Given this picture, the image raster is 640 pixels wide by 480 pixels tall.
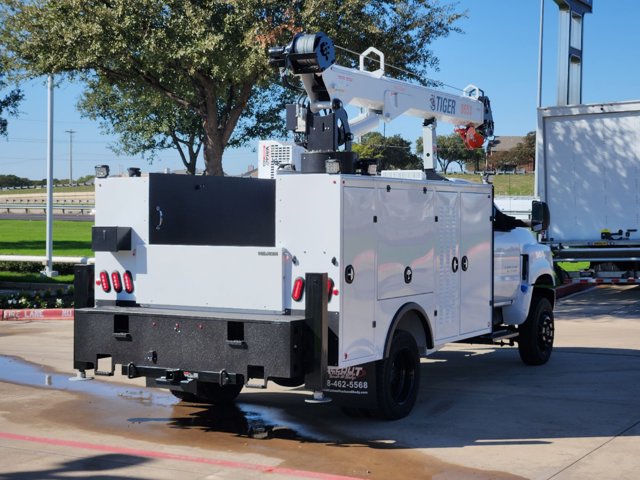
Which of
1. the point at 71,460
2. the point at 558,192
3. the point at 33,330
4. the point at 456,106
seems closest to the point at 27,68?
the point at 33,330

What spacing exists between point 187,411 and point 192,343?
1.69m

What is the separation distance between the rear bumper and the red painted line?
65 centimetres

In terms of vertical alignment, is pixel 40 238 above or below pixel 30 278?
above

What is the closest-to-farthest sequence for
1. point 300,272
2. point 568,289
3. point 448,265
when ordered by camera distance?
1. point 300,272
2. point 448,265
3. point 568,289

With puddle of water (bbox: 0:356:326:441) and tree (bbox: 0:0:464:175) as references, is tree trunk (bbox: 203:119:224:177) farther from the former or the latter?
puddle of water (bbox: 0:356:326:441)

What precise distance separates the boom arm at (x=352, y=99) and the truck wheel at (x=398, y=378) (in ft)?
6.46

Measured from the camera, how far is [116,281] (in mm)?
8844

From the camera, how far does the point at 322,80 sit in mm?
9562

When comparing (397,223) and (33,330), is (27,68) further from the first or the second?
(397,223)

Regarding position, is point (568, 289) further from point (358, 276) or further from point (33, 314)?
point (358, 276)

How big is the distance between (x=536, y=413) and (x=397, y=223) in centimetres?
242

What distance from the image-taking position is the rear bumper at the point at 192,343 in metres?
7.71

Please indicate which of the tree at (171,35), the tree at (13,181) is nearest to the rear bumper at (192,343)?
the tree at (171,35)

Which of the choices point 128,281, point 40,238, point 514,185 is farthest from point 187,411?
point 514,185
